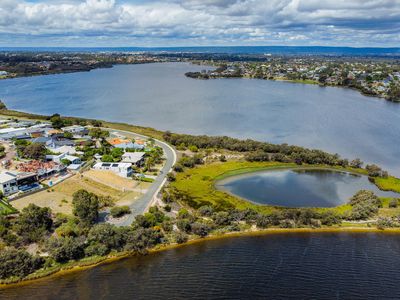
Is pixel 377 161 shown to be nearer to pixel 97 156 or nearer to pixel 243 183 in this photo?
pixel 243 183

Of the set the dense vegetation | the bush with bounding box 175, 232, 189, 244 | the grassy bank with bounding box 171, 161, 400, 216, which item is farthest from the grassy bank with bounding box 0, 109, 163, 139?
the bush with bounding box 175, 232, 189, 244

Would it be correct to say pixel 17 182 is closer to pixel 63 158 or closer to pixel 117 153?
pixel 63 158

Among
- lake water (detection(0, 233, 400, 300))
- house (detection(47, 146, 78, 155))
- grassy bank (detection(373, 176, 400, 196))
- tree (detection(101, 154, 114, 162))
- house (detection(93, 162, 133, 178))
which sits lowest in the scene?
lake water (detection(0, 233, 400, 300))

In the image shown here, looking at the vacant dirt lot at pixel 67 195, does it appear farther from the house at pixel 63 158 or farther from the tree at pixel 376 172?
the tree at pixel 376 172

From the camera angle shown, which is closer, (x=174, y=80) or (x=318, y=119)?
(x=318, y=119)

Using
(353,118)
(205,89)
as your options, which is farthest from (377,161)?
(205,89)

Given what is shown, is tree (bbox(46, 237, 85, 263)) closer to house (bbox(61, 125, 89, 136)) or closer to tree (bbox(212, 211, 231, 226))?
tree (bbox(212, 211, 231, 226))

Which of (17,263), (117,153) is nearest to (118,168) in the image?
(117,153)
